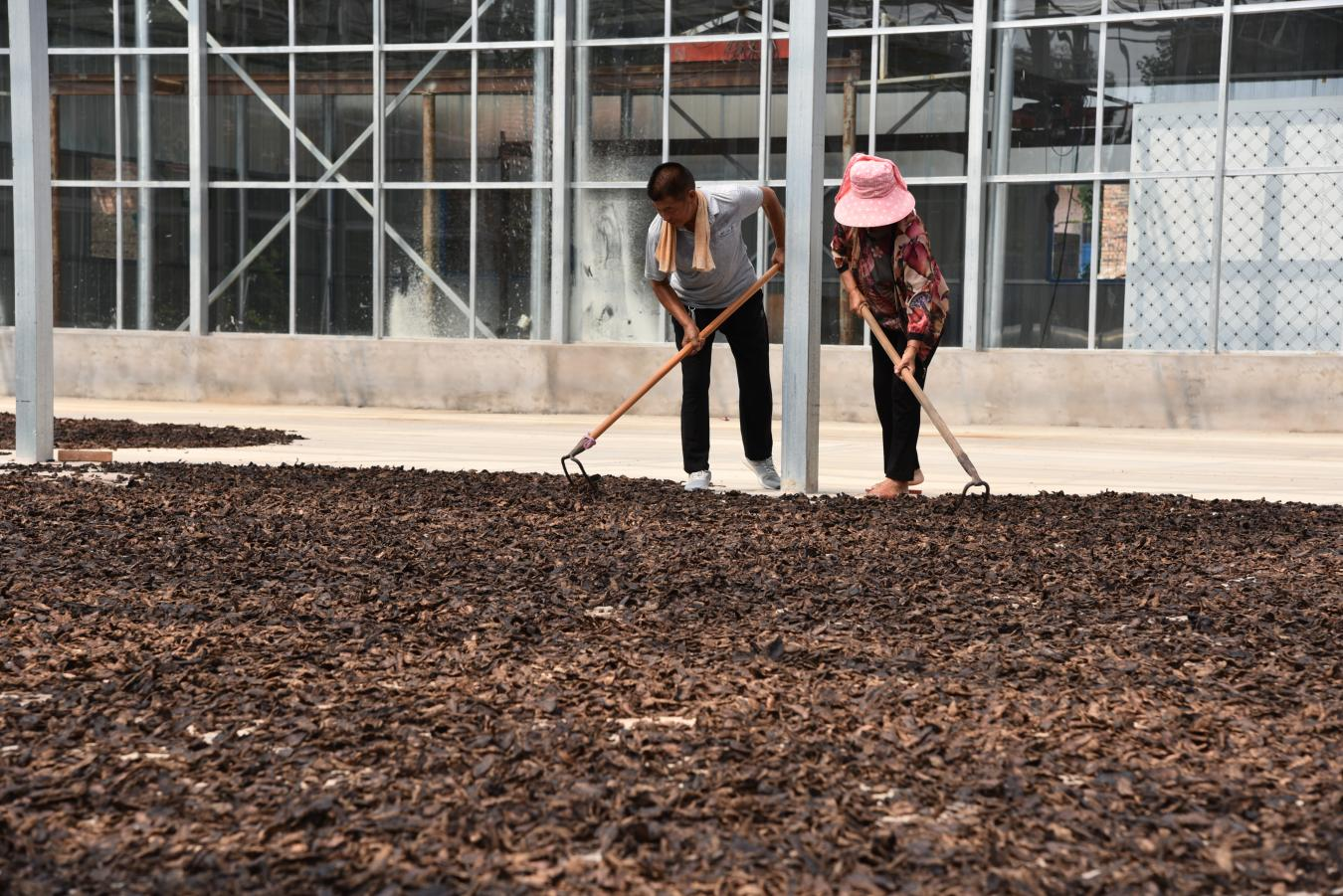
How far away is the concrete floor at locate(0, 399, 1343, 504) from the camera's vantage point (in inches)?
346

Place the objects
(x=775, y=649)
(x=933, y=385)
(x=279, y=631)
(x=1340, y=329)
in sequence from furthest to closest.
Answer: (x=933, y=385) < (x=1340, y=329) < (x=279, y=631) < (x=775, y=649)

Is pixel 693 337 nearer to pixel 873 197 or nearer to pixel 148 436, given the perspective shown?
pixel 873 197

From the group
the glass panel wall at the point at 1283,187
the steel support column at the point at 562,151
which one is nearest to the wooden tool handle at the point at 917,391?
the glass panel wall at the point at 1283,187

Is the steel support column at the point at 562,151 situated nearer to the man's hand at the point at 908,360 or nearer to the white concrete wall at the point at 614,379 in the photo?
the white concrete wall at the point at 614,379

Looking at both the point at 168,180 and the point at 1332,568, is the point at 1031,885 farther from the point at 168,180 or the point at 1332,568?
the point at 168,180

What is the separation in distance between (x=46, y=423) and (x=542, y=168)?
23.1 ft

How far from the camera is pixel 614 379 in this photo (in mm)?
14945

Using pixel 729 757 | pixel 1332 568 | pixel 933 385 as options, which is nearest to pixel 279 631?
pixel 729 757

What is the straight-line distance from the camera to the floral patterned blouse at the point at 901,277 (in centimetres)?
738

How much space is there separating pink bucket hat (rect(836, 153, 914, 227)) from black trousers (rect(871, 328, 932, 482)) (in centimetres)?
58

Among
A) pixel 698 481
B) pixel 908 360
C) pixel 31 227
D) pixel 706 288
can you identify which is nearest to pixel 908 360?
pixel 908 360

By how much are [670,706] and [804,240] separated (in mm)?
4555

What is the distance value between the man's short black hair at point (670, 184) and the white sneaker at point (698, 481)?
1.37m

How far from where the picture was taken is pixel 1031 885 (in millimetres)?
2475
